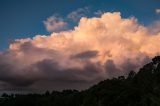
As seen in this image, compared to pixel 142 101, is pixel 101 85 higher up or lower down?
higher up

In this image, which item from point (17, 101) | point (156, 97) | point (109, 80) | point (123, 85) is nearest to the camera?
point (156, 97)

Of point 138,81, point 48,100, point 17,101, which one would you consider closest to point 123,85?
point 138,81

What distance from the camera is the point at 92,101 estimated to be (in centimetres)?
7088

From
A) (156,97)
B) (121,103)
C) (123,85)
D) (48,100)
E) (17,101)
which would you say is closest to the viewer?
(156,97)

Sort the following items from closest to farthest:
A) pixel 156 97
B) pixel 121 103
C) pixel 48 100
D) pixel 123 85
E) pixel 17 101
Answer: pixel 156 97, pixel 121 103, pixel 123 85, pixel 48 100, pixel 17 101

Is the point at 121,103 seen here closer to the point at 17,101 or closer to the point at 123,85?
the point at 123,85

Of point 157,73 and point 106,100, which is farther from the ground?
point 157,73

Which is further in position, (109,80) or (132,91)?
(109,80)

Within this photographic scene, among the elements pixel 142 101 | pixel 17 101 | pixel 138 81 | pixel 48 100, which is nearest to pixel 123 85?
pixel 138 81

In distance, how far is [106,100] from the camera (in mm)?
68125

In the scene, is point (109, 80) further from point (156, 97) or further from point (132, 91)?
point (156, 97)

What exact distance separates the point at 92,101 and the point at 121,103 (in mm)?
7400

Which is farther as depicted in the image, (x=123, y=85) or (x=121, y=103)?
(x=123, y=85)

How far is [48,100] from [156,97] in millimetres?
65167
